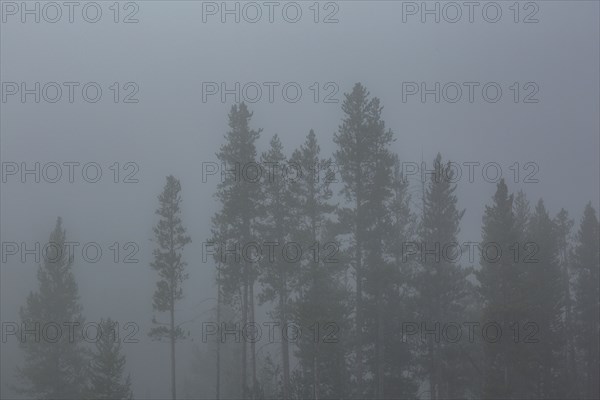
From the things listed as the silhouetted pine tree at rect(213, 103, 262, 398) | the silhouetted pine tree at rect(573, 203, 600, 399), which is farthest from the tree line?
the silhouetted pine tree at rect(573, 203, 600, 399)

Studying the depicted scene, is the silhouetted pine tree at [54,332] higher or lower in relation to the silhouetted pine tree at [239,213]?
lower

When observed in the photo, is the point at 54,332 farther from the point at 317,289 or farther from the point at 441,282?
the point at 441,282

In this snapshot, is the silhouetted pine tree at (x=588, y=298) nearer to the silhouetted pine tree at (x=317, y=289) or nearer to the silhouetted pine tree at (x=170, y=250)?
the silhouetted pine tree at (x=317, y=289)

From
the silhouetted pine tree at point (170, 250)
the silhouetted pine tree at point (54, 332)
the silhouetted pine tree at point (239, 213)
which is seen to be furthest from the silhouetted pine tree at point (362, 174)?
the silhouetted pine tree at point (54, 332)

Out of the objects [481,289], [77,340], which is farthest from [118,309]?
[481,289]

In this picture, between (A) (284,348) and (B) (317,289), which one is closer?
(B) (317,289)

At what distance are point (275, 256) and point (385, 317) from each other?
21.1ft

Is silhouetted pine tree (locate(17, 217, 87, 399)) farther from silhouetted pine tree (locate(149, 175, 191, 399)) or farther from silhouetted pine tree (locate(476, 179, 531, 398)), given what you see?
silhouetted pine tree (locate(476, 179, 531, 398))

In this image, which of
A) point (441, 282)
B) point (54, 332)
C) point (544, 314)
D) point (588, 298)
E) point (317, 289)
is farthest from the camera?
point (588, 298)

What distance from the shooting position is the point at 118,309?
8438 centimetres

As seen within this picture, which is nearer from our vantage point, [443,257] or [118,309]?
[443,257]

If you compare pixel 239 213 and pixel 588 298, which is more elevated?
pixel 239 213

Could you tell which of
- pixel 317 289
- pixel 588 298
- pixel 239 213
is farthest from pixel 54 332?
pixel 588 298

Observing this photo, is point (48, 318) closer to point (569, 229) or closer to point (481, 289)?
point (481, 289)
